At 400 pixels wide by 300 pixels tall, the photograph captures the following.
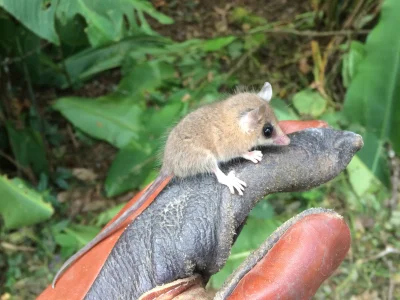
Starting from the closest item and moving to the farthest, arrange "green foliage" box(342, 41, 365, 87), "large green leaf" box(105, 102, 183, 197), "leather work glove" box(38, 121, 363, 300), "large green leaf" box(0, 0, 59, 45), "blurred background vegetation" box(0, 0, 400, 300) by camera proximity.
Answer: "leather work glove" box(38, 121, 363, 300)
"large green leaf" box(0, 0, 59, 45)
"blurred background vegetation" box(0, 0, 400, 300)
"large green leaf" box(105, 102, 183, 197)
"green foliage" box(342, 41, 365, 87)

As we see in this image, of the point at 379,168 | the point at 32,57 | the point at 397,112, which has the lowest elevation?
the point at 379,168

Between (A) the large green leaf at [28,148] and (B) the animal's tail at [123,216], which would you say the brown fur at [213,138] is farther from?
(A) the large green leaf at [28,148]

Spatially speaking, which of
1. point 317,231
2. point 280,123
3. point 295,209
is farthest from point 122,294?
point 295,209

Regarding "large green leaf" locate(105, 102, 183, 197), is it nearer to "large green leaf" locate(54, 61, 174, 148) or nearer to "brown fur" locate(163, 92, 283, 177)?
"large green leaf" locate(54, 61, 174, 148)

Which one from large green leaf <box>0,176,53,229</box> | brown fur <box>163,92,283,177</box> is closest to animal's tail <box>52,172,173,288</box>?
brown fur <box>163,92,283,177</box>

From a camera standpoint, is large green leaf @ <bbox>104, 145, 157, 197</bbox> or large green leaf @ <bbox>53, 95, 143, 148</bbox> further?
large green leaf @ <bbox>53, 95, 143, 148</bbox>

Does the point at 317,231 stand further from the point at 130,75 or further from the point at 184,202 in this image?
the point at 130,75
